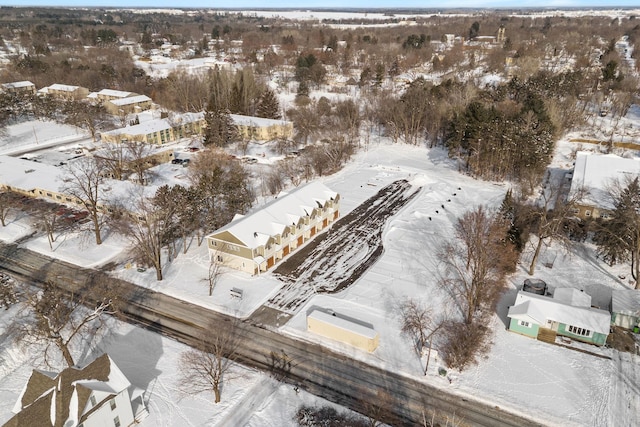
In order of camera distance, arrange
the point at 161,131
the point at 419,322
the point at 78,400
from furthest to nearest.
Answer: the point at 161,131
the point at 419,322
the point at 78,400

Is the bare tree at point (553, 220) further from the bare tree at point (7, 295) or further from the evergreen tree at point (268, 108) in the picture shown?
the evergreen tree at point (268, 108)

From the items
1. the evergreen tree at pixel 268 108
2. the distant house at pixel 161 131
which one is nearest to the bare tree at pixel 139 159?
the distant house at pixel 161 131

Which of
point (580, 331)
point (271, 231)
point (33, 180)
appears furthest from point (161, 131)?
point (580, 331)

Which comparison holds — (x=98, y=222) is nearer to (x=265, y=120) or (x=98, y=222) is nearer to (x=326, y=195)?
(x=326, y=195)

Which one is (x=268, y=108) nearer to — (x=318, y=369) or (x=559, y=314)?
(x=318, y=369)

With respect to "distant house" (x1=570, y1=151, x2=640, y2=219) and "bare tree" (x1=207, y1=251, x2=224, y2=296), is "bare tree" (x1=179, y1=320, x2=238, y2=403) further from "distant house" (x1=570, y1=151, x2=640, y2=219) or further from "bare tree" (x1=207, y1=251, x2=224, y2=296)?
"distant house" (x1=570, y1=151, x2=640, y2=219)
